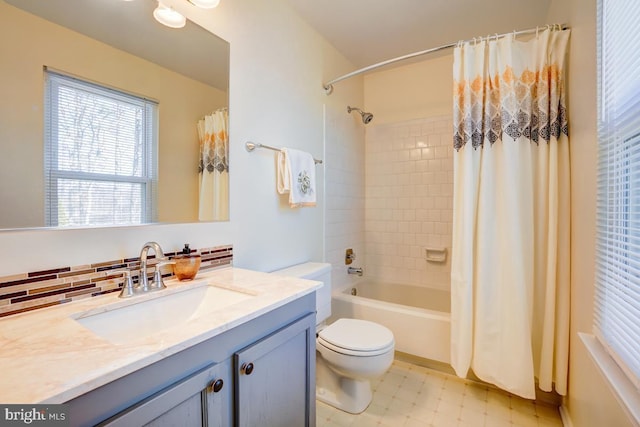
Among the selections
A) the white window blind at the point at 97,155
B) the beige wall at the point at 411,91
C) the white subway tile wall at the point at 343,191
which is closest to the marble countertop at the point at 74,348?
the white window blind at the point at 97,155

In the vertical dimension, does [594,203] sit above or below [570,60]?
below

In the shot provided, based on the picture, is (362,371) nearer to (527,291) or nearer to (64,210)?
(527,291)

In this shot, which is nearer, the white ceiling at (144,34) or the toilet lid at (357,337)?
the white ceiling at (144,34)

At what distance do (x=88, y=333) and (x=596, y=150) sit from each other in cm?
184

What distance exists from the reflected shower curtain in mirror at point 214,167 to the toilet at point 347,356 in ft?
1.90

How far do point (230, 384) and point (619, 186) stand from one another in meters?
1.43

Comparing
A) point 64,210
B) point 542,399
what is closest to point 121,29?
point 64,210

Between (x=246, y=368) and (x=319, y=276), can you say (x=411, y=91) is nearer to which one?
(x=319, y=276)

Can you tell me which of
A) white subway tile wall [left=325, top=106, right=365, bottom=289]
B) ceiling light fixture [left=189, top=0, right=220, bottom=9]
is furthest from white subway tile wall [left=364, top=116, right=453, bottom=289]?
ceiling light fixture [left=189, top=0, right=220, bottom=9]

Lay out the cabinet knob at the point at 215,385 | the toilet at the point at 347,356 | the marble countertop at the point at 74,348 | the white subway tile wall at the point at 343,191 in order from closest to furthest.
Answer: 1. the marble countertop at the point at 74,348
2. the cabinet knob at the point at 215,385
3. the toilet at the point at 347,356
4. the white subway tile wall at the point at 343,191

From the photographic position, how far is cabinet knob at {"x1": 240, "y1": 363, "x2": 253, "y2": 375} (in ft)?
2.79

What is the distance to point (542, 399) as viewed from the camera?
1.72 m

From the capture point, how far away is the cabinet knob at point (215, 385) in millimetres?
761

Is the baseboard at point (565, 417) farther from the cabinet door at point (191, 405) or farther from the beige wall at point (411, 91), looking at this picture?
the beige wall at point (411, 91)
